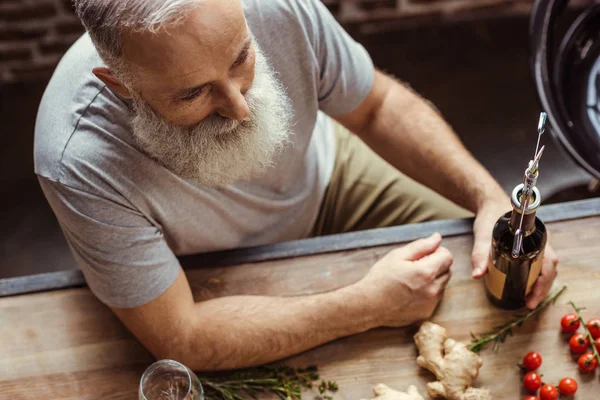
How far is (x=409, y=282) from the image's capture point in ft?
4.41

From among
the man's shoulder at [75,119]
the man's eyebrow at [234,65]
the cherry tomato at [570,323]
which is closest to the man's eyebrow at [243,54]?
the man's eyebrow at [234,65]

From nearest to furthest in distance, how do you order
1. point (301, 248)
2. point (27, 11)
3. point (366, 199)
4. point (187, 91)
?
1. point (187, 91)
2. point (301, 248)
3. point (366, 199)
4. point (27, 11)

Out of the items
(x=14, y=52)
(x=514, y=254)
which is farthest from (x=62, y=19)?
(x=514, y=254)

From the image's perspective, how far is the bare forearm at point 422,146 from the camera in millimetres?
1574

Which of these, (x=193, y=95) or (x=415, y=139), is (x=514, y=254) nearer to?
(x=415, y=139)

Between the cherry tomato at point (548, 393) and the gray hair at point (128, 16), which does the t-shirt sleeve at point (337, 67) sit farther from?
the cherry tomato at point (548, 393)

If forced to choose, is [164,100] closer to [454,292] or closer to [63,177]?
[63,177]

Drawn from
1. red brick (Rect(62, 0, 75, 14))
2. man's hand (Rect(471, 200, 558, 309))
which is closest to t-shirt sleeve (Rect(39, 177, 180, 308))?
man's hand (Rect(471, 200, 558, 309))

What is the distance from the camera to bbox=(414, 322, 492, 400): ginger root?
1228 mm

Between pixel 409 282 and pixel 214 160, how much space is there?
0.47 meters

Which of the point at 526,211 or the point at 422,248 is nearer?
the point at 526,211

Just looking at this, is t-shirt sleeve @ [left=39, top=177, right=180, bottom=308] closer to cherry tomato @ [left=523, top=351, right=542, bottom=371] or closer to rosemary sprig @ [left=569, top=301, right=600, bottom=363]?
cherry tomato @ [left=523, top=351, right=542, bottom=371]

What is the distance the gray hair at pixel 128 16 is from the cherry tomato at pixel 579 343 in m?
0.94

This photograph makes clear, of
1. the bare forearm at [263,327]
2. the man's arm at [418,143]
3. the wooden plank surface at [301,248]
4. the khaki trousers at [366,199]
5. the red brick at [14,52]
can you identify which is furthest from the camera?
the red brick at [14,52]
